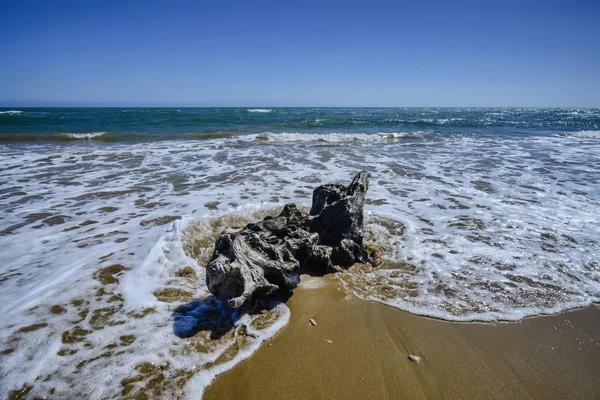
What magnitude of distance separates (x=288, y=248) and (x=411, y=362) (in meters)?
1.75

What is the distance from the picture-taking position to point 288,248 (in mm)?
3764

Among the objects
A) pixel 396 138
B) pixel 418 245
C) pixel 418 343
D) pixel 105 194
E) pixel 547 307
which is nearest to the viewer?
pixel 418 343

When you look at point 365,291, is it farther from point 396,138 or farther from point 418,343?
point 396,138

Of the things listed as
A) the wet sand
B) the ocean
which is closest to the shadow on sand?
the ocean

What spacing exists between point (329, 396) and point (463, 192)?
6.78 meters

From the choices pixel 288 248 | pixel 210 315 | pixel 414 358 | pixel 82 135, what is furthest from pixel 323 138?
pixel 414 358

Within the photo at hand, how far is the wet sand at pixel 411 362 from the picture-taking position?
2.38 m

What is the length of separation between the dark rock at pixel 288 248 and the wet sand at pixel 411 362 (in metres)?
0.46

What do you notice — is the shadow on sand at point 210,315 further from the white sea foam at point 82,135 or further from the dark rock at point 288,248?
the white sea foam at point 82,135

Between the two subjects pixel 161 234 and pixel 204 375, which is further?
pixel 161 234

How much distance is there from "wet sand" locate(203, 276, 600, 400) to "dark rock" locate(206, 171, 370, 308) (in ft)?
1.52

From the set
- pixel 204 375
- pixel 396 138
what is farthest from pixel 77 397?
pixel 396 138

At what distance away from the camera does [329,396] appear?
7.57 feet

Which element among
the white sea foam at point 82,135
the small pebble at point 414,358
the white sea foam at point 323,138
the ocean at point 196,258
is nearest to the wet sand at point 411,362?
the small pebble at point 414,358
